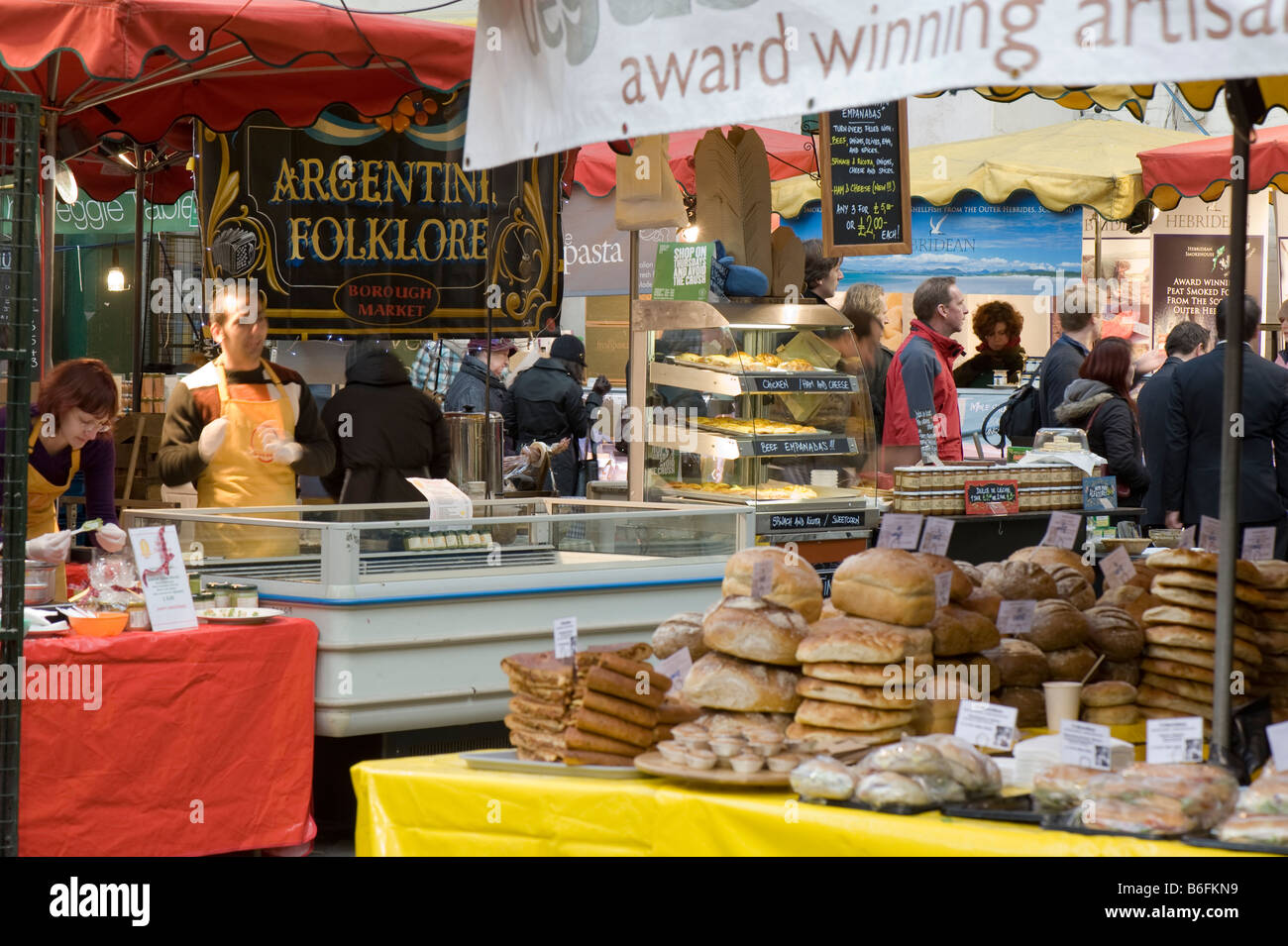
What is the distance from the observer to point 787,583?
3551 mm

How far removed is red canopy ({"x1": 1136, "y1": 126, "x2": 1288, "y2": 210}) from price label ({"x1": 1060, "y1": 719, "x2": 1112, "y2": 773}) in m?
7.58

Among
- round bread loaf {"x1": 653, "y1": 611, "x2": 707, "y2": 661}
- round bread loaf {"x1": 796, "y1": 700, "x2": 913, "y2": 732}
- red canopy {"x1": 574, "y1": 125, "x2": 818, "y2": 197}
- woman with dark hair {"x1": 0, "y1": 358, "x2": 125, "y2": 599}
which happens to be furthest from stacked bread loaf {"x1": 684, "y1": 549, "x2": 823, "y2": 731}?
red canopy {"x1": 574, "y1": 125, "x2": 818, "y2": 197}

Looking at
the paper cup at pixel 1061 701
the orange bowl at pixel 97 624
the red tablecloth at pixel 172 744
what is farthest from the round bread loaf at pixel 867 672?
the orange bowl at pixel 97 624

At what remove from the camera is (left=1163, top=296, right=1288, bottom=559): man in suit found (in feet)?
24.5

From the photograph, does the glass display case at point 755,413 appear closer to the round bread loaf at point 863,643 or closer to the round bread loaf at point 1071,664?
the round bread loaf at point 1071,664

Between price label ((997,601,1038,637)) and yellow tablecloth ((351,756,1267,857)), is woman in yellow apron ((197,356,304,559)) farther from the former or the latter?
price label ((997,601,1038,637))

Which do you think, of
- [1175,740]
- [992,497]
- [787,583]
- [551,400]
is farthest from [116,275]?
[1175,740]

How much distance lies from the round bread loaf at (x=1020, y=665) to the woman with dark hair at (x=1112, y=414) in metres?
4.76

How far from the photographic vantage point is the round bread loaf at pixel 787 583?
3.54m

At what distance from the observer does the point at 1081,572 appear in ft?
13.3

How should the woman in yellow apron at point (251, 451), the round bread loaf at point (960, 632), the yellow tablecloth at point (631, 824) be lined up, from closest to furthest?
the yellow tablecloth at point (631, 824)
the round bread loaf at point (960, 632)
the woman in yellow apron at point (251, 451)

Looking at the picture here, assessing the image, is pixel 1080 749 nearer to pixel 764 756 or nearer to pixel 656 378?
pixel 764 756
